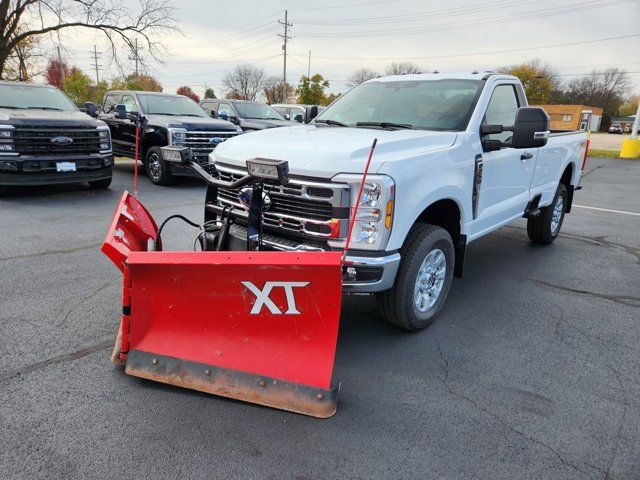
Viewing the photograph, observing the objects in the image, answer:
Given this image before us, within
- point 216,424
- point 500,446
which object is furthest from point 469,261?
point 216,424

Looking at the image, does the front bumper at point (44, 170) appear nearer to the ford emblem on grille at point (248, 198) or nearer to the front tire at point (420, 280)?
the ford emblem on grille at point (248, 198)

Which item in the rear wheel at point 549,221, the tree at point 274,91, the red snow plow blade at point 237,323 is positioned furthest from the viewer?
the tree at point 274,91

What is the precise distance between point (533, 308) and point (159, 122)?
337 inches

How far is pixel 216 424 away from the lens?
2.60 metres

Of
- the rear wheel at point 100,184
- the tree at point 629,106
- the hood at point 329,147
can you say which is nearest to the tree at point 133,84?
the rear wheel at point 100,184

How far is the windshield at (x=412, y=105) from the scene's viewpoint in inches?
164

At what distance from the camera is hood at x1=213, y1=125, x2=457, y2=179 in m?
3.04

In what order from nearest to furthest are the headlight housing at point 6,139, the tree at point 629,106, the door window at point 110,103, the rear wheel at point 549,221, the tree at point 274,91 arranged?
the rear wheel at point 549,221 → the headlight housing at point 6,139 → the door window at point 110,103 → the tree at point 274,91 → the tree at point 629,106

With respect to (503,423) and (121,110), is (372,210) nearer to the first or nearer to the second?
(503,423)

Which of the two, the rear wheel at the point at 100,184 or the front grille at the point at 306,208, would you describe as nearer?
the front grille at the point at 306,208

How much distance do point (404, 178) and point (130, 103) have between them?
1000 centimetres

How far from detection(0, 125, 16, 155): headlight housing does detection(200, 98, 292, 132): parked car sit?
19.4 feet

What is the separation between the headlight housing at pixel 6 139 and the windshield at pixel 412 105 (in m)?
5.68

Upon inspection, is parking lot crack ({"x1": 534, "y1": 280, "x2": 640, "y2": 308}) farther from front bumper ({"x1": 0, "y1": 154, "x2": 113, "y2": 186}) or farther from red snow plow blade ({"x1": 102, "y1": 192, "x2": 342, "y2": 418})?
front bumper ({"x1": 0, "y1": 154, "x2": 113, "y2": 186})
